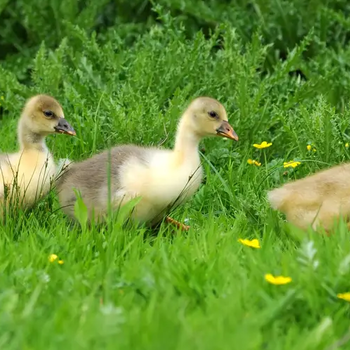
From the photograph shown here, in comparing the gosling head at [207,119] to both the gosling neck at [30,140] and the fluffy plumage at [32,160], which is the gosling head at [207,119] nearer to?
the fluffy plumage at [32,160]

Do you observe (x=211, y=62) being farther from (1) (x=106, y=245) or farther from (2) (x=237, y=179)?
(1) (x=106, y=245)

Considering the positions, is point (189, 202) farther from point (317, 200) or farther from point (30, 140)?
point (317, 200)

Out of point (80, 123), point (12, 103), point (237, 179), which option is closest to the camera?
point (237, 179)

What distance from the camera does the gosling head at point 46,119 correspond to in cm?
456

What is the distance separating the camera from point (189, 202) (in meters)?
4.92

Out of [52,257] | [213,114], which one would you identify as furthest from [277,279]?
[213,114]

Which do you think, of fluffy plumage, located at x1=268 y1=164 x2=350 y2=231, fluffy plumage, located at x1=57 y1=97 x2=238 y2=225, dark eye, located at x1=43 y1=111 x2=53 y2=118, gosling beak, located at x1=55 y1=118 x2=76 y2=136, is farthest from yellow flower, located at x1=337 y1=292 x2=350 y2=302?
dark eye, located at x1=43 y1=111 x2=53 y2=118

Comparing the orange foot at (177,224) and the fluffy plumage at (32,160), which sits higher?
the fluffy plumage at (32,160)

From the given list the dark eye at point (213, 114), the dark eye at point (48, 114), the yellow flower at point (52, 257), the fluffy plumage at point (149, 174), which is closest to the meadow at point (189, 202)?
the yellow flower at point (52, 257)

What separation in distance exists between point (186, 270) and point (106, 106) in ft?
7.99

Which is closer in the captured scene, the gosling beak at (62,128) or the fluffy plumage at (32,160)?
the fluffy plumage at (32,160)

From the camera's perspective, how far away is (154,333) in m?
2.65

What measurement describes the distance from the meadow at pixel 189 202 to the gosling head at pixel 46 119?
37 cm

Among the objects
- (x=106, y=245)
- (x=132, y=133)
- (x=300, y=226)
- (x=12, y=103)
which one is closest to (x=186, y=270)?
(x=106, y=245)
